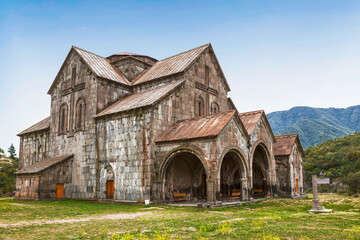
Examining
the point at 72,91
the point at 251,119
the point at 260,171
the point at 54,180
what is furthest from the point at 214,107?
the point at 54,180

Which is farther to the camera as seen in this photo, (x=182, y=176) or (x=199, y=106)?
(x=199, y=106)

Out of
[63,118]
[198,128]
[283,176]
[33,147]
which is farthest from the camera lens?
[33,147]

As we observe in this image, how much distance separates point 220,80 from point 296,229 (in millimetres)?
18226

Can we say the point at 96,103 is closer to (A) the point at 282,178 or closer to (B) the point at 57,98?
(B) the point at 57,98

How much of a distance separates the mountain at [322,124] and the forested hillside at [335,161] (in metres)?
85.3

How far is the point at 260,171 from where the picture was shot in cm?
2498

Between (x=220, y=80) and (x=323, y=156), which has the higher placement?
(x=220, y=80)

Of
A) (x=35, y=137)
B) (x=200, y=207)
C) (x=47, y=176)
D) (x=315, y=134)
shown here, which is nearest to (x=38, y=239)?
(x=200, y=207)

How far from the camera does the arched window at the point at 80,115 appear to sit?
23969 millimetres

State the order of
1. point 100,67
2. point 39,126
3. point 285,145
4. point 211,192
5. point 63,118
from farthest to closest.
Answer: point 39,126 → point 63,118 → point 100,67 → point 285,145 → point 211,192

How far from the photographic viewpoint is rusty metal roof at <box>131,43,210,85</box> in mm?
23769

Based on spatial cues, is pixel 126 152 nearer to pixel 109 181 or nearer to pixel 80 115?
pixel 109 181

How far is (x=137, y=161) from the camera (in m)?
19.8

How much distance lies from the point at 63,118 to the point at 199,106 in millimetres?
11260
